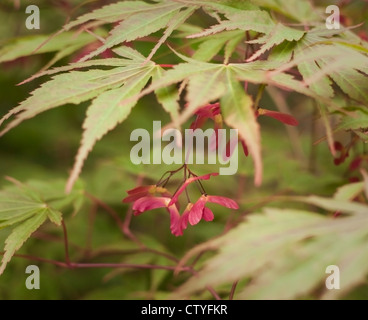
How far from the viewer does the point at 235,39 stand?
813 millimetres

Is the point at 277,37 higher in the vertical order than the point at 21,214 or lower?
higher

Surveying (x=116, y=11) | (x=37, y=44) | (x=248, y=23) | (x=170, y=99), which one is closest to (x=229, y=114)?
(x=170, y=99)

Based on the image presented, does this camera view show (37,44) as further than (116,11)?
Yes

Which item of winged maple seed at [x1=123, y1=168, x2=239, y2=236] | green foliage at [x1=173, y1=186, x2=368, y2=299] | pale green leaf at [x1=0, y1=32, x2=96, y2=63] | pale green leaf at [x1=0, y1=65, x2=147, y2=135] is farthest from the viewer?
pale green leaf at [x1=0, y1=32, x2=96, y2=63]

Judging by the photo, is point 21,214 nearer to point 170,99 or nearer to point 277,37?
point 170,99

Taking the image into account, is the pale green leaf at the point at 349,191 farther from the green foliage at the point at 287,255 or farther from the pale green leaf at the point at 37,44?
the pale green leaf at the point at 37,44

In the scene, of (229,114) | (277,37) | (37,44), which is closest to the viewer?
(229,114)

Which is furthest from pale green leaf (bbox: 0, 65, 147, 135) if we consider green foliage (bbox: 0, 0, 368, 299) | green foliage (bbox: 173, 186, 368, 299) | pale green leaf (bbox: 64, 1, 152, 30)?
green foliage (bbox: 173, 186, 368, 299)

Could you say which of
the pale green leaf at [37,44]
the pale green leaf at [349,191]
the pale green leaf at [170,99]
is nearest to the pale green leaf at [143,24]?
the pale green leaf at [170,99]

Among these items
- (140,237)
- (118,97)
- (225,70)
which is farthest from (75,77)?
(140,237)

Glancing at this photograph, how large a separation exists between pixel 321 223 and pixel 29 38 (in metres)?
0.80

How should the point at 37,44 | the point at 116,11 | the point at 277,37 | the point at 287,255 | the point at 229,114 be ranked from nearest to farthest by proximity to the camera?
the point at 287,255 → the point at 229,114 → the point at 277,37 → the point at 116,11 → the point at 37,44

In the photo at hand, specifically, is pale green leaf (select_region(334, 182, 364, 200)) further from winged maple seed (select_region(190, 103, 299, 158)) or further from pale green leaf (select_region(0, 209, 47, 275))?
pale green leaf (select_region(0, 209, 47, 275))
